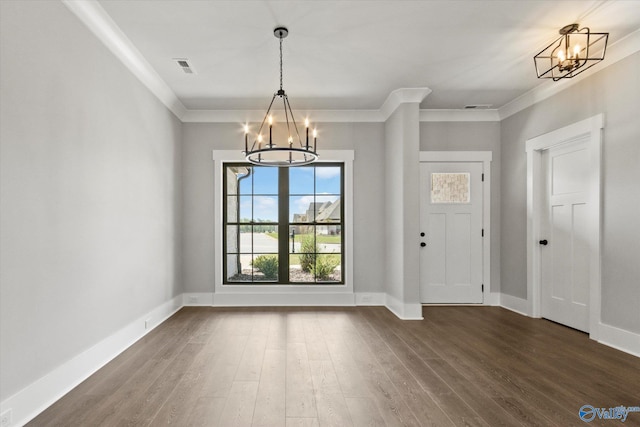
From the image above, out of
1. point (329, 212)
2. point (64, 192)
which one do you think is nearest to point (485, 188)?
point (329, 212)

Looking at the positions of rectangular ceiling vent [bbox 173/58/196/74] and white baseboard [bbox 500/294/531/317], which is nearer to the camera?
rectangular ceiling vent [bbox 173/58/196/74]

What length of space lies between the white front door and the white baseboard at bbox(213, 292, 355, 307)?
1.22m

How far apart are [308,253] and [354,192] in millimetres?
1179

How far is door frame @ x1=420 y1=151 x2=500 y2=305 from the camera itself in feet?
17.7

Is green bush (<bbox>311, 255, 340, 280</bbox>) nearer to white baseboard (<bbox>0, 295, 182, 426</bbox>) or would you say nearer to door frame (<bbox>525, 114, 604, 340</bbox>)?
white baseboard (<bbox>0, 295, 182, 426</bbox>)

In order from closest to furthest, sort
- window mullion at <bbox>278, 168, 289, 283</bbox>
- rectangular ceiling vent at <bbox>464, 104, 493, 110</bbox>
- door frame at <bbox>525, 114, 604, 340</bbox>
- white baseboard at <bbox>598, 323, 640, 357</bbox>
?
white baseboard at <bbox>598, 323, 640, 357</bbox> < door frame at <bbox>525, 114, 604, 340</bbox> < rectangular ceiling vent at <bbox>464, 104, 493, 110</bbox> < window mullion at <bbox>278, 168, 289, 283</bbox>

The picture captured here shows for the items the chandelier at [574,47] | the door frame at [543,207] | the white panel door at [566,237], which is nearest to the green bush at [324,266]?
the door frame at [543,207]

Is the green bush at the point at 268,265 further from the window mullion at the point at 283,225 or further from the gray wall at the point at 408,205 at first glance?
the gray wall at the point at 408,205

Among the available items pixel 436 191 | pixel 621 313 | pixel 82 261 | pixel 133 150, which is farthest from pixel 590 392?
pixel 133 150

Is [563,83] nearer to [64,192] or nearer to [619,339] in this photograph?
[619,339]

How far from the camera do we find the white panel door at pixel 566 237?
160 inches

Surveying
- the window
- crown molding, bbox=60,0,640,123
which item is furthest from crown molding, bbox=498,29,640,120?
the window

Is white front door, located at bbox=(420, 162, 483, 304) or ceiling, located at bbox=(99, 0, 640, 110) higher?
ceiling, located at bbox=(99, 0, 640, 110)

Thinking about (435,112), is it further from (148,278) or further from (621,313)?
(148,278)
